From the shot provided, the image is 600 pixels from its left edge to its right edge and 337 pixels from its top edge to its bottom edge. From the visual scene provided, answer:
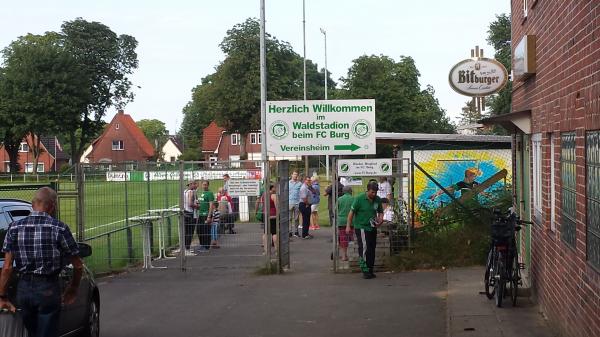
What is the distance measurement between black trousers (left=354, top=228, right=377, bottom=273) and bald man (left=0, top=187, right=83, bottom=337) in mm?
8722

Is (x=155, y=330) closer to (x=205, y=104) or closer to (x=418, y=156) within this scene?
(x=418, y=156)

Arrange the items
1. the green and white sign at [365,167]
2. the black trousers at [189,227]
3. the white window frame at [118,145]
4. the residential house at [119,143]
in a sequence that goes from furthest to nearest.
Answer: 1. the white window frame at [118,145]
2. the residential house at [119,143]
3. the black trousers at [189,227]
4. the green and white sign at [365,167]

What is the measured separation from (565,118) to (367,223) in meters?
7.50

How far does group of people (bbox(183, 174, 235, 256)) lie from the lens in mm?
17391

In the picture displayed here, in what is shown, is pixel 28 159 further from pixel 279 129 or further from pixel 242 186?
pixel 279 129

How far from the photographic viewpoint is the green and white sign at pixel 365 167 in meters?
16.6

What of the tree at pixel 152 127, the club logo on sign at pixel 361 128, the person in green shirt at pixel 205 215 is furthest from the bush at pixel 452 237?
the tree at pixel 152 127

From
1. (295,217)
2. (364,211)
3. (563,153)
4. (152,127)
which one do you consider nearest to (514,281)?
(563,153)

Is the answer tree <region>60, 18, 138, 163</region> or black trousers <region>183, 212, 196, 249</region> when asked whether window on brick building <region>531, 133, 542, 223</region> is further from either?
tree <region>60, 18, 138, 163</region>

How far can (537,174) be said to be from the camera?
10.9m

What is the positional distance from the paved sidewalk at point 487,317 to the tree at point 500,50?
44096 mm

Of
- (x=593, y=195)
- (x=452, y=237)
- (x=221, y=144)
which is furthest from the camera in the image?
(x=221, y=144)

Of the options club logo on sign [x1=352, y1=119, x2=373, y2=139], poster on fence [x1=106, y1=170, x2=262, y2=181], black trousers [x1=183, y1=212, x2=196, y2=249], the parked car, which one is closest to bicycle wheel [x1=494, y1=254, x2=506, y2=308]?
the parked car

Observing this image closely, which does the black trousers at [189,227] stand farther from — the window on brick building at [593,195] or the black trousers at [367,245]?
the window on brick building at [593,195]
